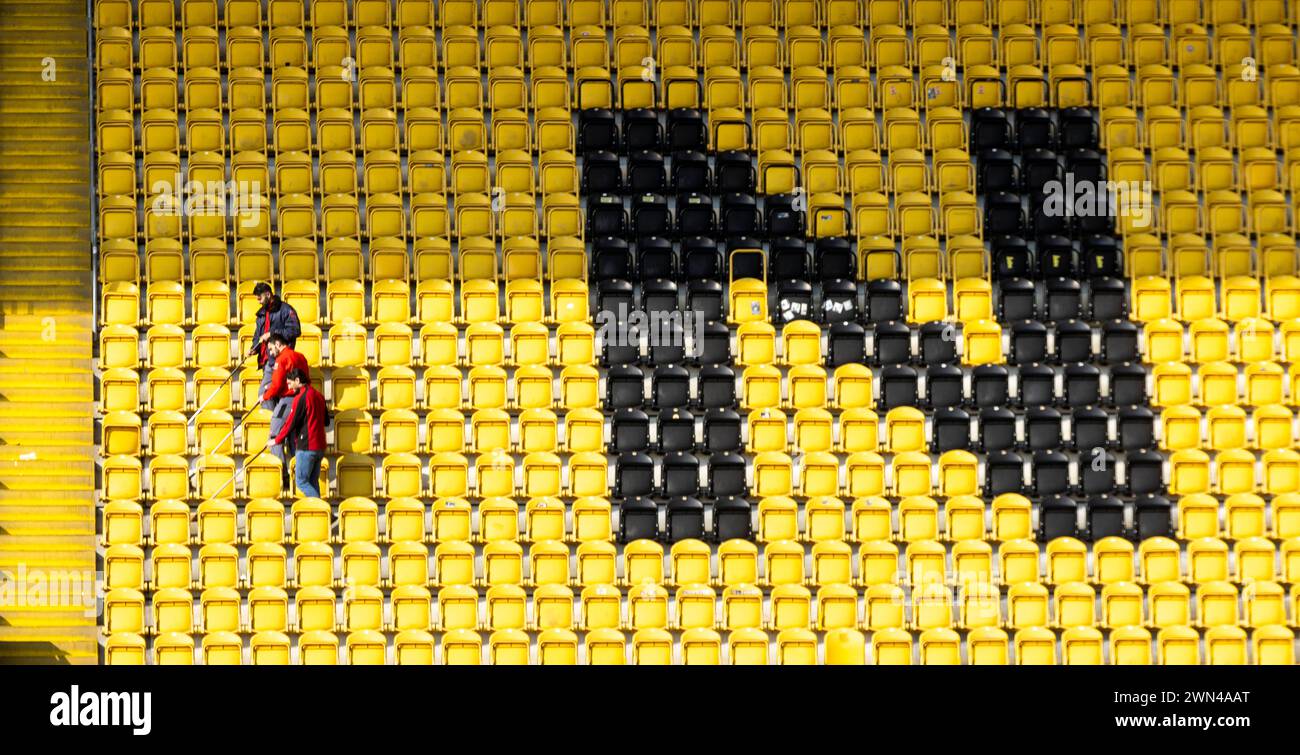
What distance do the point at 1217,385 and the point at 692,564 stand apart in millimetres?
3500

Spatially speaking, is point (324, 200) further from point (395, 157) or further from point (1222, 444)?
point (1222, 444)

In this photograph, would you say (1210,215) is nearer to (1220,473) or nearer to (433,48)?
(1220,473)

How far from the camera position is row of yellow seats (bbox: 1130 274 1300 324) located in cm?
1230

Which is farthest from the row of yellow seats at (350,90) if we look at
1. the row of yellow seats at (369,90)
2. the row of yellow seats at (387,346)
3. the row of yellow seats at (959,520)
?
the row of yellow seats at (959,520)

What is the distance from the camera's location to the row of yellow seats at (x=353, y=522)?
11.5 meters

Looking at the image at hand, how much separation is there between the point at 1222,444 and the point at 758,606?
3106mm

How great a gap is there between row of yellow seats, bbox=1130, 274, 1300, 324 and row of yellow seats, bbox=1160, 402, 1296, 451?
63 centimetres

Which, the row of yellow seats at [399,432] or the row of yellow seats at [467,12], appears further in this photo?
the row of yellow seats at [467,12]

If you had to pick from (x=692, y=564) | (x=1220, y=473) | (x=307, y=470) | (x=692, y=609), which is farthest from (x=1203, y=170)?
(x=307, y=470)

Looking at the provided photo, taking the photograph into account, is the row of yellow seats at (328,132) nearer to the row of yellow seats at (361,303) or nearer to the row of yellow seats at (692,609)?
the row of yellow seats at (361,303)

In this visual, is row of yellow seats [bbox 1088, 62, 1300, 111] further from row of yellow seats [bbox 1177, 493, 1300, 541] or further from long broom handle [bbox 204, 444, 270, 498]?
long broom handle [bbox 204, 444, 270, 498]

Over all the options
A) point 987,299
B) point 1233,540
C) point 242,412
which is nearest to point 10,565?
point 242,412

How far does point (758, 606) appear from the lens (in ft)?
37.8

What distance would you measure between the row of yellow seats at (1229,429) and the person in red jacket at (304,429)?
5.17 meters
